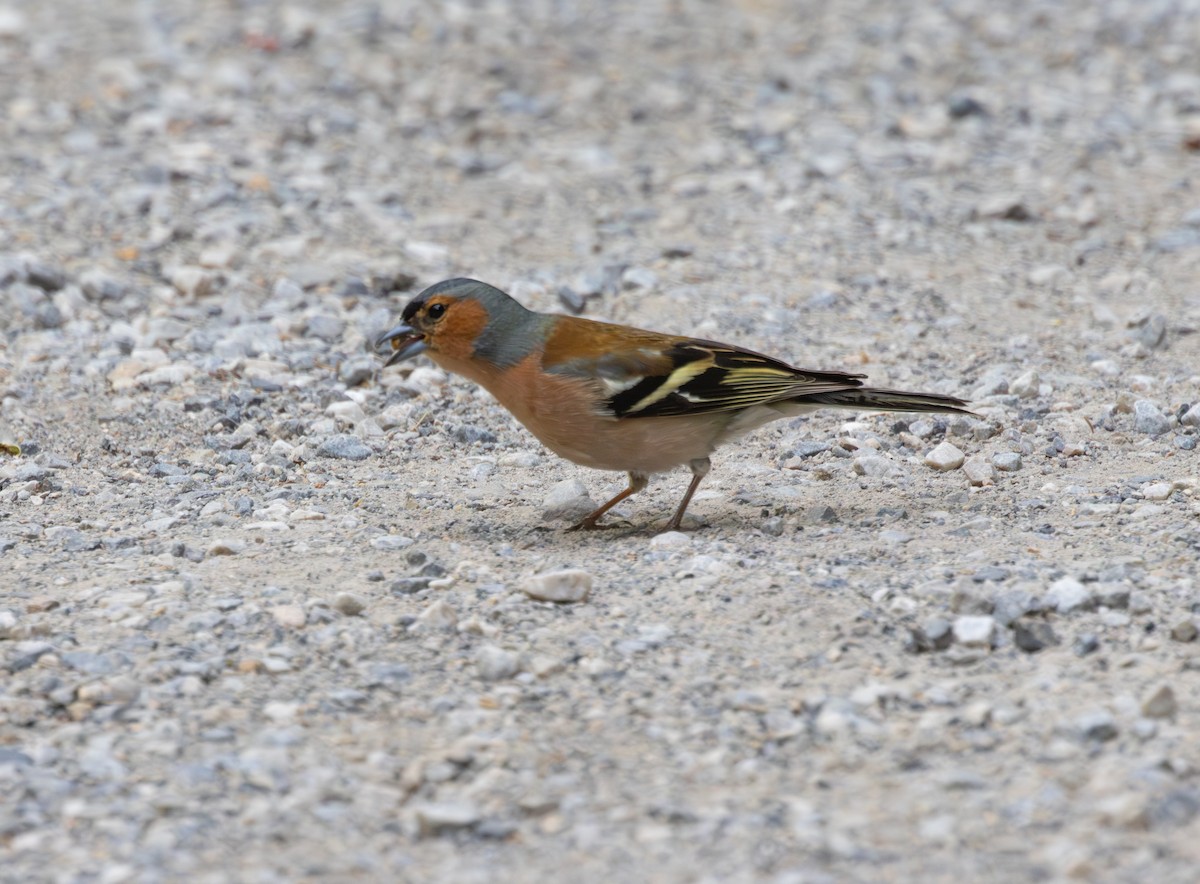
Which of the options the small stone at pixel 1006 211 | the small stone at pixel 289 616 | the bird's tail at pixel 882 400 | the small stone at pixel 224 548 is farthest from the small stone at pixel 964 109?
the small stone at pixel 289 616

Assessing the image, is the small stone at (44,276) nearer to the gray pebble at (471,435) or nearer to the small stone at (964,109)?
the gray pebble at (471,435)

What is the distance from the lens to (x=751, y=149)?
11.2m

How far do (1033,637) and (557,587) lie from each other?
1550 millimetres

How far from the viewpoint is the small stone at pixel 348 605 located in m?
5.16

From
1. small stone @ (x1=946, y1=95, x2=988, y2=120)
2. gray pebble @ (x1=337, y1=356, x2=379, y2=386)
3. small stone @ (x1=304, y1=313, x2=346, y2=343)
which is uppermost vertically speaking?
small stone @ (x1=946, y1=95, x2=988, y2=120)

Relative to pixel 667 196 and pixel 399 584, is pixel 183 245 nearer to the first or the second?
Answer: pixel 667 196

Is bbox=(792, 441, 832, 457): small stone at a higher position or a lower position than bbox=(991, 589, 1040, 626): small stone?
lower

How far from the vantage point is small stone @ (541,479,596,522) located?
21.4ft

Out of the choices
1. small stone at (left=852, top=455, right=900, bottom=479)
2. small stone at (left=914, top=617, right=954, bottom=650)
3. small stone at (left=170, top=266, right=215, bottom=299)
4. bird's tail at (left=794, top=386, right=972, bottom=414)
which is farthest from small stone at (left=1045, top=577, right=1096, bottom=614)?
small stone at (left=170, top=266, right=215, bottom=299)

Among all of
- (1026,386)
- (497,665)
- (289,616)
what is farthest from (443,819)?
(1026,386)

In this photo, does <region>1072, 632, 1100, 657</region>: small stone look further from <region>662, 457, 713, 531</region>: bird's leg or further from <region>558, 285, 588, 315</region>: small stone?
<region>558, 285, 588, 315</region>: small stone

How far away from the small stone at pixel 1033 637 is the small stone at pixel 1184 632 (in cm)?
36

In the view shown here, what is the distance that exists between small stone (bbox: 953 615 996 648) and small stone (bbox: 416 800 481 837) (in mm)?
1695

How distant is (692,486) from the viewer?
640 centimetres
